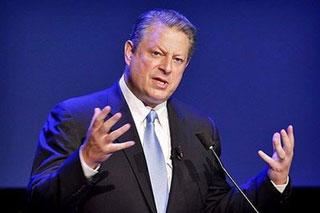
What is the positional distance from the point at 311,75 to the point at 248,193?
4.54ft

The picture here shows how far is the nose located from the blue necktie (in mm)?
238

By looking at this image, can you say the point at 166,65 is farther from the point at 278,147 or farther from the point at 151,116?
the point at 278,147

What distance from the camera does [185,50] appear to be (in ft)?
7.93

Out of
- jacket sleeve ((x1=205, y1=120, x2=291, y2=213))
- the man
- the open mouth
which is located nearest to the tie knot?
the man

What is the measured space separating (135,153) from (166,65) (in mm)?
375

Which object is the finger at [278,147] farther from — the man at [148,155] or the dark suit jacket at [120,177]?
the dark suit jacket at [120,177]

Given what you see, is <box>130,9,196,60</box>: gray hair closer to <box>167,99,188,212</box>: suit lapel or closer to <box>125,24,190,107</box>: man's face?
<box>125,24,190,107</box>: man's face

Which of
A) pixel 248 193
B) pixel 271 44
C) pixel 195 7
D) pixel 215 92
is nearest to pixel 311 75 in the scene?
pixel 271 44

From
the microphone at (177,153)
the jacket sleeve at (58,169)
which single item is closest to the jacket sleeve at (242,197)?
the microphone at (177,153)

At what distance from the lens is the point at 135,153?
225 centimetres

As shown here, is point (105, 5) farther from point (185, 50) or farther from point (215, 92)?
point (185, 50)

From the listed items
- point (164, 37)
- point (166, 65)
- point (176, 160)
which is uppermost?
point (164, 37)

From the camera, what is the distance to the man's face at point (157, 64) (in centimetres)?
236

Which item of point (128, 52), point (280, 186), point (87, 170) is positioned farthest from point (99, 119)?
point (280, 186)
